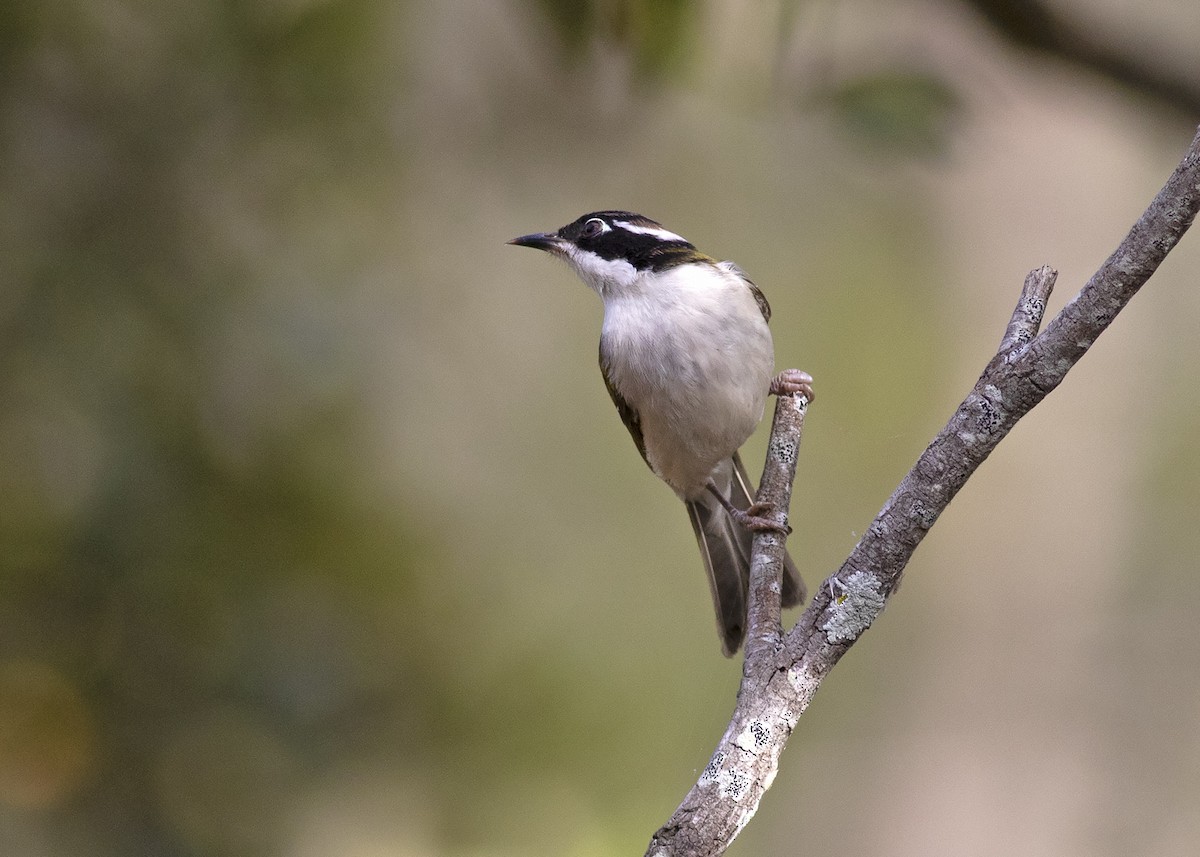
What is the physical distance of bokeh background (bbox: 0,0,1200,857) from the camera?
3508 millimetres

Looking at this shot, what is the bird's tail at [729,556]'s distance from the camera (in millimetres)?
3051

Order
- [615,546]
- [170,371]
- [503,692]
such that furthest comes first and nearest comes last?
[615,546], [503,692], [170,371]

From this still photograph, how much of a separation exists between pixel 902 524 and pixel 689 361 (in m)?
1.19

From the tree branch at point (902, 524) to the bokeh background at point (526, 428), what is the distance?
6.89ft

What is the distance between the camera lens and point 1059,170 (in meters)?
5.50

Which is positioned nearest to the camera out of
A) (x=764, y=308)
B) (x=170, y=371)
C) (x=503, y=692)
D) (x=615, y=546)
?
(x=764, y=308)

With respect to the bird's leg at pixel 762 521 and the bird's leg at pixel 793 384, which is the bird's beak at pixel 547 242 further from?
the bird's leg at pixel 762 521

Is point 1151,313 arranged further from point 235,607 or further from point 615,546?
point 235,607

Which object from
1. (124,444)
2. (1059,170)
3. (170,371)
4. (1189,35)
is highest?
(1189,35)

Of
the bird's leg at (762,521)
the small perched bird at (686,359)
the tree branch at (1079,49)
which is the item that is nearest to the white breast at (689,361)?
the small perched bird at (686,359)

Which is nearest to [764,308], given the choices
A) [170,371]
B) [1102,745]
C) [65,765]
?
[170,371]

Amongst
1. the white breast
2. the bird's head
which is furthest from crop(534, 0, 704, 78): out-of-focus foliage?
the white breast

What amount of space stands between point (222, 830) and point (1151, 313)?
476 centimetres

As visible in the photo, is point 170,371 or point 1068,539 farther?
point 1068,539
